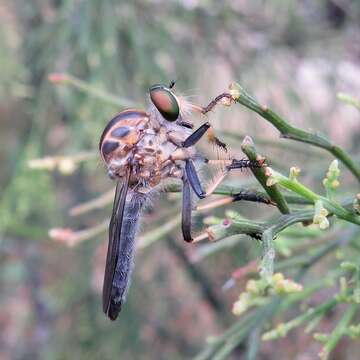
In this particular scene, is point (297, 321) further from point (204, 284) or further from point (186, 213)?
point (204, 284)

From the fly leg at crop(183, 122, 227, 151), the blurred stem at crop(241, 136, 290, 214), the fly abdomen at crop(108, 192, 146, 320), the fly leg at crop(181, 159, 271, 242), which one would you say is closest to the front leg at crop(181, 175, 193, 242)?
the fly leg at crop(181, 159, 271, 242)

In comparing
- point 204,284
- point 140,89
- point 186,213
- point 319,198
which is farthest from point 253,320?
point 204,284

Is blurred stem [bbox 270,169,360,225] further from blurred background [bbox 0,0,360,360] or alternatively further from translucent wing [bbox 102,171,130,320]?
blurred background [bbox 0,0,360,360]

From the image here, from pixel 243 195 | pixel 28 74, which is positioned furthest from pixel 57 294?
pixel 243 195

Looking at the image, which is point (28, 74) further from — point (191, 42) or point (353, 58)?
point (353, 58)

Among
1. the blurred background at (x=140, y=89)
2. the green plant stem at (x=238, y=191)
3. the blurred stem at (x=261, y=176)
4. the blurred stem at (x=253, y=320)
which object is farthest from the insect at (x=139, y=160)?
the blurred background at (x=140, y=89)

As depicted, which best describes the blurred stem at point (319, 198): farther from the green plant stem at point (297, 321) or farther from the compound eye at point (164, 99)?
the compound eye at point (164, 99)
